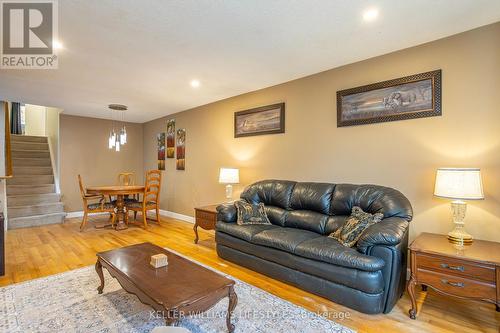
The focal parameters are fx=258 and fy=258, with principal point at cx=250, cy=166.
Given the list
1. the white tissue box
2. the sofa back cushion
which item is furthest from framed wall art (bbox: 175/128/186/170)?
the white tissue box

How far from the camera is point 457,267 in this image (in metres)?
1.93

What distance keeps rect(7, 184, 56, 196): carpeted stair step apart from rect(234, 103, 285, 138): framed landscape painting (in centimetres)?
472

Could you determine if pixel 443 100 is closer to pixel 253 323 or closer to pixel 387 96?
pixel 387 96

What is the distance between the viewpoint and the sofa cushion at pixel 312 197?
3.06 metres

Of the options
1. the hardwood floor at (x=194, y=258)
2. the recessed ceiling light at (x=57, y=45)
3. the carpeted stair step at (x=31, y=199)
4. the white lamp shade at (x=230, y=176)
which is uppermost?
the recessed ceiling light at (x=57, y=45)

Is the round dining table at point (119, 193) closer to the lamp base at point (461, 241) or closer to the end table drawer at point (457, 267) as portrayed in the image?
the end table drawer at point (457, 267)

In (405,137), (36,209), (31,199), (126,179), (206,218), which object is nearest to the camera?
(405,137)

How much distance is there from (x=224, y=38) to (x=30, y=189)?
6.02 meters

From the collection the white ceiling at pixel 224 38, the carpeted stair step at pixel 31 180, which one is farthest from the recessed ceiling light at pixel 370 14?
the carpeted stair step at pixel 31 180

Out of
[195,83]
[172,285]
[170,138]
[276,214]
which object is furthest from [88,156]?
[172,285]

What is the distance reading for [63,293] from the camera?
247cm

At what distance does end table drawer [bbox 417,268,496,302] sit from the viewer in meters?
1.84

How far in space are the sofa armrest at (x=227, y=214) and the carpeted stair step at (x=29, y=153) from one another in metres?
6.04

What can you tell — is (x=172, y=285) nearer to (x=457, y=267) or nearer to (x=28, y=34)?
(x=457, y=267)
